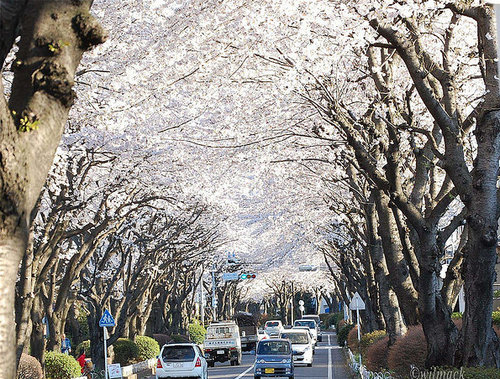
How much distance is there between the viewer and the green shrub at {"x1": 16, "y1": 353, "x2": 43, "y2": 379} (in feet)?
63.2

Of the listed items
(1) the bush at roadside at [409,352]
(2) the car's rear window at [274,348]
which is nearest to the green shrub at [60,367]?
(2) the car's rear window at [274,348]

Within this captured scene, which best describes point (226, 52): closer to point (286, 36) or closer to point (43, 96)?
point (286, 36)

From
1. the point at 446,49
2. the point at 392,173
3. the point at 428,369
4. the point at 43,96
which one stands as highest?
the point at 446,49

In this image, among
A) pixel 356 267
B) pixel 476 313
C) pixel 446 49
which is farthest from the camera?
pixel 356 267

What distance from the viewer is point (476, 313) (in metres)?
Result: 12.3

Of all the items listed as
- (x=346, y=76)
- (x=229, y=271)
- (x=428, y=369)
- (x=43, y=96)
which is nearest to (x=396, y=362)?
(x=428, y=369)

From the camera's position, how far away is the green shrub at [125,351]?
33.9 metres

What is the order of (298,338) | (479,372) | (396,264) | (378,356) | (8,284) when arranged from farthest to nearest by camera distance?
(298,338) < (378,356) < (396,264) < (479,372) < (8,284)

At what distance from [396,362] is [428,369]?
2855 mm

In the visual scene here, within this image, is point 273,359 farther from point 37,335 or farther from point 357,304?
point 37,335

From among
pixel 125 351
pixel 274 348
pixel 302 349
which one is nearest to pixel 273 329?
pixel 302 349

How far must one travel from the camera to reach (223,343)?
137 feet

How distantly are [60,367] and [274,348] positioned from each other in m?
8.88

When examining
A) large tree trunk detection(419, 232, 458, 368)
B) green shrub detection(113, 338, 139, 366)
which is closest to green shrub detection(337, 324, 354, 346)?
green shrub detection(113, 338, 139, 366)
